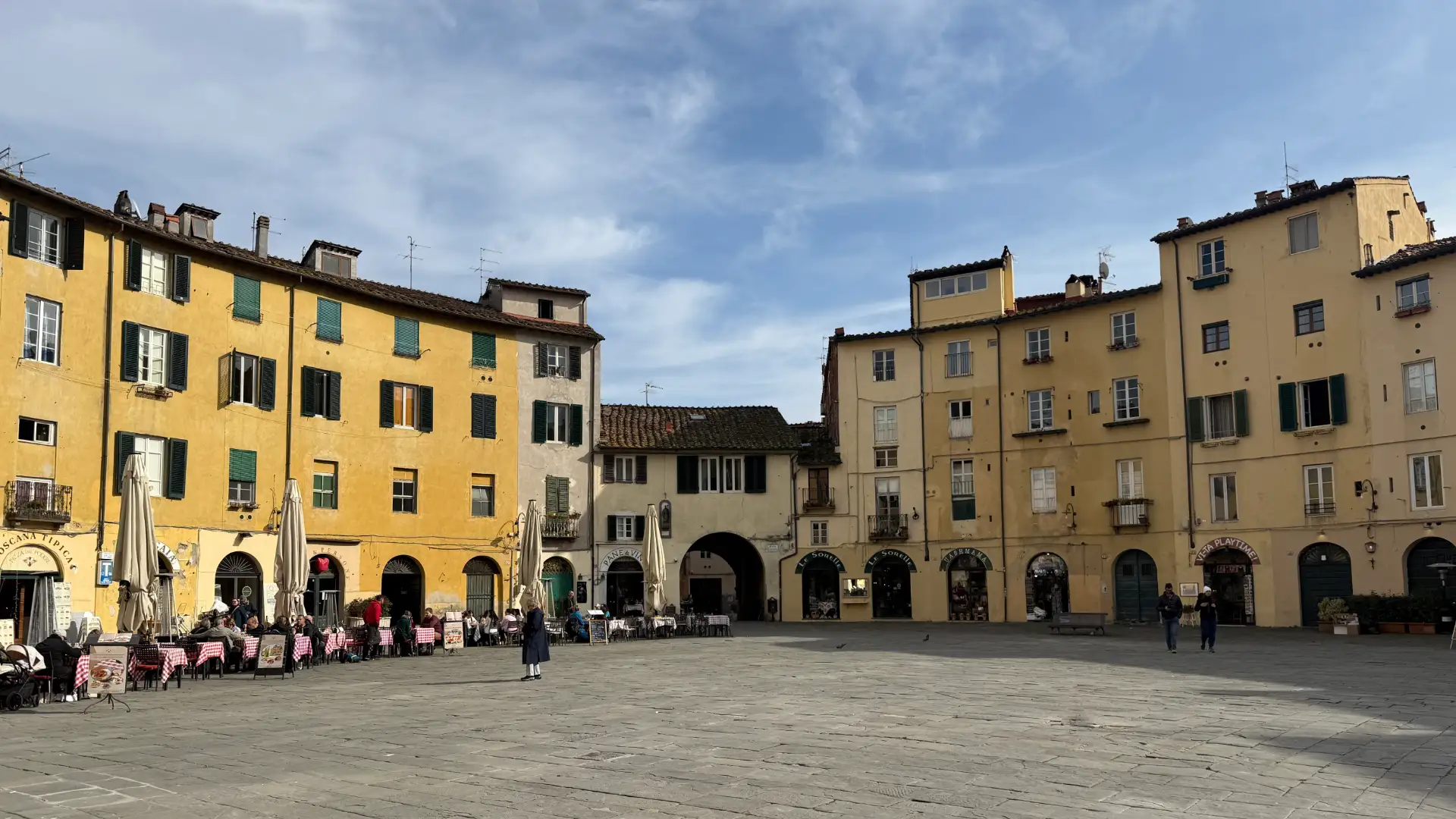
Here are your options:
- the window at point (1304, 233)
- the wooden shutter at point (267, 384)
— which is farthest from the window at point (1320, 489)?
the wooden shutter at point (267, 384)

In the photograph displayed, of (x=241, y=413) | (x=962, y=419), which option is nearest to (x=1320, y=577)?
(x=962, y=419)

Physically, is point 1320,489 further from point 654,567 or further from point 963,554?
point 654,567

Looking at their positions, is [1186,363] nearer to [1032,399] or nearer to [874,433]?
[1032,399]

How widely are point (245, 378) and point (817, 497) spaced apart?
910 inches

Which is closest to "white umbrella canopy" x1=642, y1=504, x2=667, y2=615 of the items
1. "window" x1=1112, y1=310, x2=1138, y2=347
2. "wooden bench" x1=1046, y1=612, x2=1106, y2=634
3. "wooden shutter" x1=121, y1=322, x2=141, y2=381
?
"wooden bench" x1=1046, y1=612, x2=1106, y2=634

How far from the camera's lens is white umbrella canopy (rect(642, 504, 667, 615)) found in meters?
37.7

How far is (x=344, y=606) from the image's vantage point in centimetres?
3781

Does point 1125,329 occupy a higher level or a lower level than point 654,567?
higher

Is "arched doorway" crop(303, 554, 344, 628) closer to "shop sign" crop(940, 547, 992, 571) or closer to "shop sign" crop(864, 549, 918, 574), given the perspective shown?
"shop sign" crop(864, 549, 918, 574)

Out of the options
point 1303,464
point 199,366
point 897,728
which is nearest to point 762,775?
point 897,728

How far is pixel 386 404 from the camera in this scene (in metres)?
40.0

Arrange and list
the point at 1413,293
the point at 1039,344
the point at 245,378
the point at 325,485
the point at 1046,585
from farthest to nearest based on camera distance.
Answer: the point at 1039,344
the point at 1046,585
the point at 325,485
the point at 1413,293
the point at 245,378

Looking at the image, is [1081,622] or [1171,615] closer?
[1171,615]

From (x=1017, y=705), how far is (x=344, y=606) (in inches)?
1062
